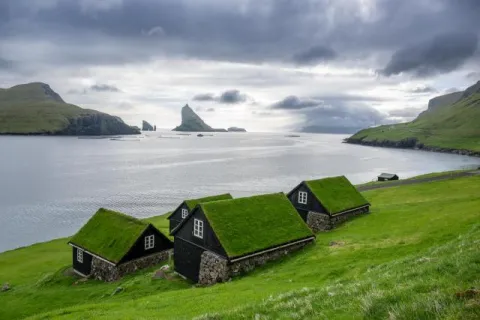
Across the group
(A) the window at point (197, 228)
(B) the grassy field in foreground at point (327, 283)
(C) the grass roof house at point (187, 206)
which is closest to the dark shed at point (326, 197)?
(B) the grassy field in foreground at point (327, 283)

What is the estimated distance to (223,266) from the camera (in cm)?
3275

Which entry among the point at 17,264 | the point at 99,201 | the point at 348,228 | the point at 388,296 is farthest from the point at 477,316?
the point at 99,201

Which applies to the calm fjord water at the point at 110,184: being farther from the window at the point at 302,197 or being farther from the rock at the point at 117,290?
the window at the point at 302,197

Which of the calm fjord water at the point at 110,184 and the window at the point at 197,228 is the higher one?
the window at the point at 197,228

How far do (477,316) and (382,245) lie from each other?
2704 cm

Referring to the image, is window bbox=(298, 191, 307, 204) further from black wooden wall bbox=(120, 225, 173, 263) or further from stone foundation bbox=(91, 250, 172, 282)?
stone foundation bbox=(91, 250, 172, 282)

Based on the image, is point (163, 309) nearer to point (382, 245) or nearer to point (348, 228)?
point (382, 245)

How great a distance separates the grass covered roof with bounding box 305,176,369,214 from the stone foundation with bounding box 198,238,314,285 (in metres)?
15.9

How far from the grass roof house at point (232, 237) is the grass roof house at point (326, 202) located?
987 cm

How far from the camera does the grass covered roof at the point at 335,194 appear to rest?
49281 millimetres

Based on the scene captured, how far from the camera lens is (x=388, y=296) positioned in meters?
10.9

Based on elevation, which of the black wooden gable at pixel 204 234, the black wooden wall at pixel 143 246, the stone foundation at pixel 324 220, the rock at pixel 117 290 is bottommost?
the rock at pixel 117 290

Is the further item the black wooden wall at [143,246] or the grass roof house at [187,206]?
the grass roof house at [187,206]

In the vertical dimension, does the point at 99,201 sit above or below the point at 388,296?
below
